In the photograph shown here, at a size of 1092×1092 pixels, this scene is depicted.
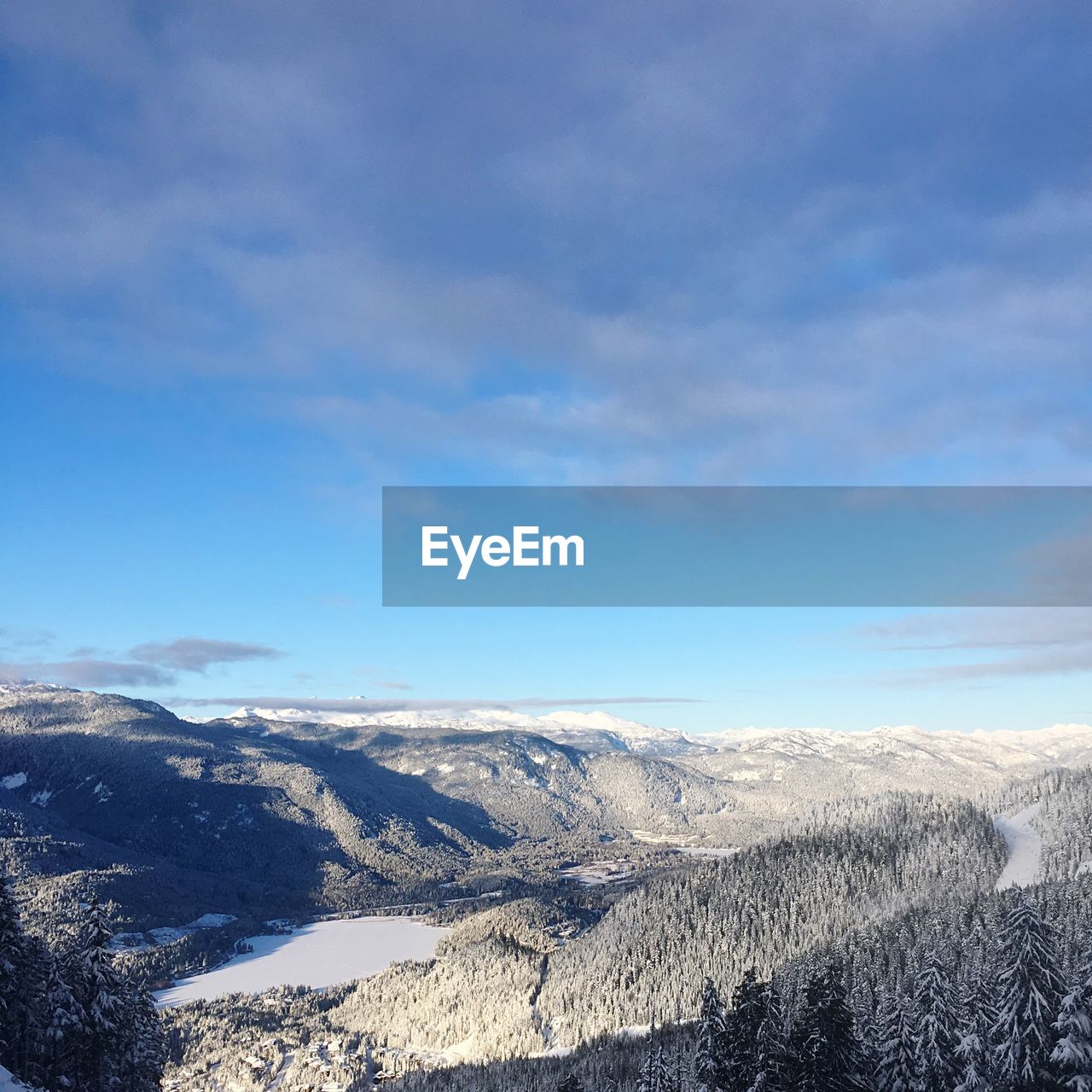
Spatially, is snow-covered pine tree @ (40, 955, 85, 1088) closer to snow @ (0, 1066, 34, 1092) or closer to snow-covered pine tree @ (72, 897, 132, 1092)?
snow-covered pine tree @ (72, 897, 132, 1092)

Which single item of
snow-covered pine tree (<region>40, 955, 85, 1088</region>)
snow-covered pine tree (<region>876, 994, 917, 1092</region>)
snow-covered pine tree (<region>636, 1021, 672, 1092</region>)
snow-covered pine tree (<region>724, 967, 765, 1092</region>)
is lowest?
snow-covered pine tree (<region>636, 1021, 672, 1092</region>)

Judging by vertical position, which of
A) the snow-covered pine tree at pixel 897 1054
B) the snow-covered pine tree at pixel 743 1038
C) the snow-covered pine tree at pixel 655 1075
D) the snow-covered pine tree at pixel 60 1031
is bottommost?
the snow-covered pine tree at pixel 655 1075

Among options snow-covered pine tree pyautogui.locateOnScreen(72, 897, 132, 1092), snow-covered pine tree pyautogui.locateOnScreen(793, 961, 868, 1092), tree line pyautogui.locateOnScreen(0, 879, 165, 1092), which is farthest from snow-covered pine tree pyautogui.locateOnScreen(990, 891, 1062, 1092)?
tree line pyautogui.locateOnScreen(0, 879, 165, 1092)

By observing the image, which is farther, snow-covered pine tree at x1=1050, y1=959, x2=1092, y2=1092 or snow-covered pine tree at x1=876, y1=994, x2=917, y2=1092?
snow-covered pine tree at x1=876, y1=994, x2=917, y2=1092

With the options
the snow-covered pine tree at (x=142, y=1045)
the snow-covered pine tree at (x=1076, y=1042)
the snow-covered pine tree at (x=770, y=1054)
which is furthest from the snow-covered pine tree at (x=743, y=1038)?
the snow-covered pine tree at (x=1076, y=1042)

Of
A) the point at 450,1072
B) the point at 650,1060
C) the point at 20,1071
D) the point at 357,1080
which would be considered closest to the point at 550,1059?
the point at 450,1072

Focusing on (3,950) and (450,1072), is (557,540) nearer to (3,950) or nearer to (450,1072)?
(3,950)

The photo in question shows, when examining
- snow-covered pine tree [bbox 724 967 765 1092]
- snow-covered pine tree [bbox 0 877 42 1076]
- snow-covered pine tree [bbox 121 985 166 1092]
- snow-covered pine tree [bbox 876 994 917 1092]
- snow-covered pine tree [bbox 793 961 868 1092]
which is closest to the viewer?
snow-covered pine tree [bbox 0 877 42 1076]

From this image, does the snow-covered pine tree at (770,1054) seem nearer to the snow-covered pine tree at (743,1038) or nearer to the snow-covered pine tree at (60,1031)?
the snow-covered pine tree at (743,1038)
